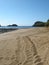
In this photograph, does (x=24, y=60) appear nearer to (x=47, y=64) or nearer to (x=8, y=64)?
(x=8, y=64)

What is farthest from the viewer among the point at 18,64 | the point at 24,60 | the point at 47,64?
the point at 24,60

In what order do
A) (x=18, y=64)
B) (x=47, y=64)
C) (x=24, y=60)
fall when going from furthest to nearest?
(x=24, y=60), (x=18, y=64), (x=47, y=64)

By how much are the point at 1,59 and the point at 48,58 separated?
2376 mm

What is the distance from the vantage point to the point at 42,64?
5895mm

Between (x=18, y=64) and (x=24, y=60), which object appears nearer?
(x=18, y=64)

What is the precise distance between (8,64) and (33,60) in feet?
3.91

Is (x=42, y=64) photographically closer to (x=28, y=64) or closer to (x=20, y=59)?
(x=28, y=64)

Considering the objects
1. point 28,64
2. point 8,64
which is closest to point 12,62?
point 8,64

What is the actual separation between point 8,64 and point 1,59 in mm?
925

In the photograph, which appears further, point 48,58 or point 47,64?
point 48,58

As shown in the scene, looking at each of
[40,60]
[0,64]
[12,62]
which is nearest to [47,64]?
[40,60]

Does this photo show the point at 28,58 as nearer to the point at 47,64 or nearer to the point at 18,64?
the point at 18,64

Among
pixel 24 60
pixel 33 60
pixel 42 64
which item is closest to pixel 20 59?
pixel 24 60

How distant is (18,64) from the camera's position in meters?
6.10
